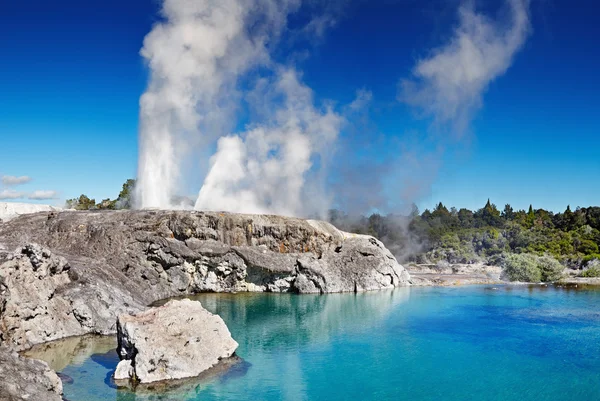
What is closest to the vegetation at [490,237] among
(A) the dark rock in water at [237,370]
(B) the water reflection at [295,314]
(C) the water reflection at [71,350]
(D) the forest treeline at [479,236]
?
(D) the forest treeline at [479,236]

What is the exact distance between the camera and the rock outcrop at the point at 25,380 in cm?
1451

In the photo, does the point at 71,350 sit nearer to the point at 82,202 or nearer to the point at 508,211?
the point at 82,202

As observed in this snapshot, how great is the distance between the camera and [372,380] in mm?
20625

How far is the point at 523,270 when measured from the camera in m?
60.7

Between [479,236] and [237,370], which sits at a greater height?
[479,236]

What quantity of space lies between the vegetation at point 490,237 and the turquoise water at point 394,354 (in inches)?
1672

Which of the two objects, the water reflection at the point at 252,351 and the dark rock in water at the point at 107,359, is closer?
the water reflection at the point at 252,351

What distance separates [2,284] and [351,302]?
87.9 ft

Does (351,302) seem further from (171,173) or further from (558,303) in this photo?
(171,173)

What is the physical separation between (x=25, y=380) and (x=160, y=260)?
2752 cm

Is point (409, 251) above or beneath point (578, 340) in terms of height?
above

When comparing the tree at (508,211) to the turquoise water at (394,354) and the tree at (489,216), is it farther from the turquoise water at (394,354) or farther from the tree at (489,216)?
the turquoise water at (394,354)

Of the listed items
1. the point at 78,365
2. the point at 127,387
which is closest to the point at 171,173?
the point at 78,365

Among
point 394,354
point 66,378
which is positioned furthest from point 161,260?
point 394,354
